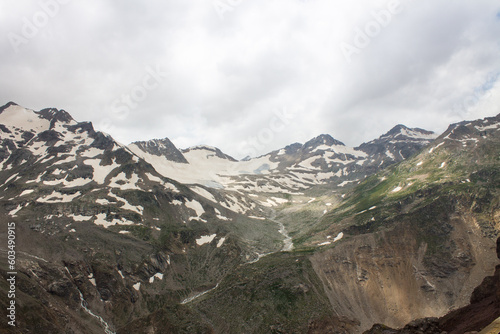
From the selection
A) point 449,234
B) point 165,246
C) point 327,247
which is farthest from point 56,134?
point 449,234

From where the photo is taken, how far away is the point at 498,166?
408ft

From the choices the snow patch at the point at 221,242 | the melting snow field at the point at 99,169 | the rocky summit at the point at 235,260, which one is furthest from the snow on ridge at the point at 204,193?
the snow patch at the point at 221,242

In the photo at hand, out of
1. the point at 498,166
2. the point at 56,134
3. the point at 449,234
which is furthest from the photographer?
the point at 56,134

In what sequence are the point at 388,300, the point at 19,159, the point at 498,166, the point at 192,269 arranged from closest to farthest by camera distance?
the point at 388,300 < the point at 192,269 < the point at 498,166 < the point at 19,159

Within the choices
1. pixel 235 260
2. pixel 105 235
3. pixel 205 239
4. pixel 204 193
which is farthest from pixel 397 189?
pixel 105 235

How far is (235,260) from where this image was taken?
114 meters

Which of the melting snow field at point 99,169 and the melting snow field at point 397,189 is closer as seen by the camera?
the melting snow field at point 99,169

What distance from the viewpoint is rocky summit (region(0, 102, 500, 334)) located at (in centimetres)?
7306

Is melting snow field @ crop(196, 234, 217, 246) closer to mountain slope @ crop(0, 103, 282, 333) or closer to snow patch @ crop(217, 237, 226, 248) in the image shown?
mountain slope @ crop(0, 103, 282, 333)

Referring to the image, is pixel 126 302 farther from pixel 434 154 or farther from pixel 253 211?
pixel 434 154

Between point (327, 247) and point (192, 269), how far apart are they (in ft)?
167

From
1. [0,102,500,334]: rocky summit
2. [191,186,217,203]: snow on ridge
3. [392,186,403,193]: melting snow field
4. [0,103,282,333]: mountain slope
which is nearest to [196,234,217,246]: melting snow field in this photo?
[0,103,282,333]: mountain slope

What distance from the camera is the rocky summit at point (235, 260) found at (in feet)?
240

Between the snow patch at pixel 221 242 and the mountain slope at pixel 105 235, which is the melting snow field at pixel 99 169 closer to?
the mountain slope at pixel 105 235
